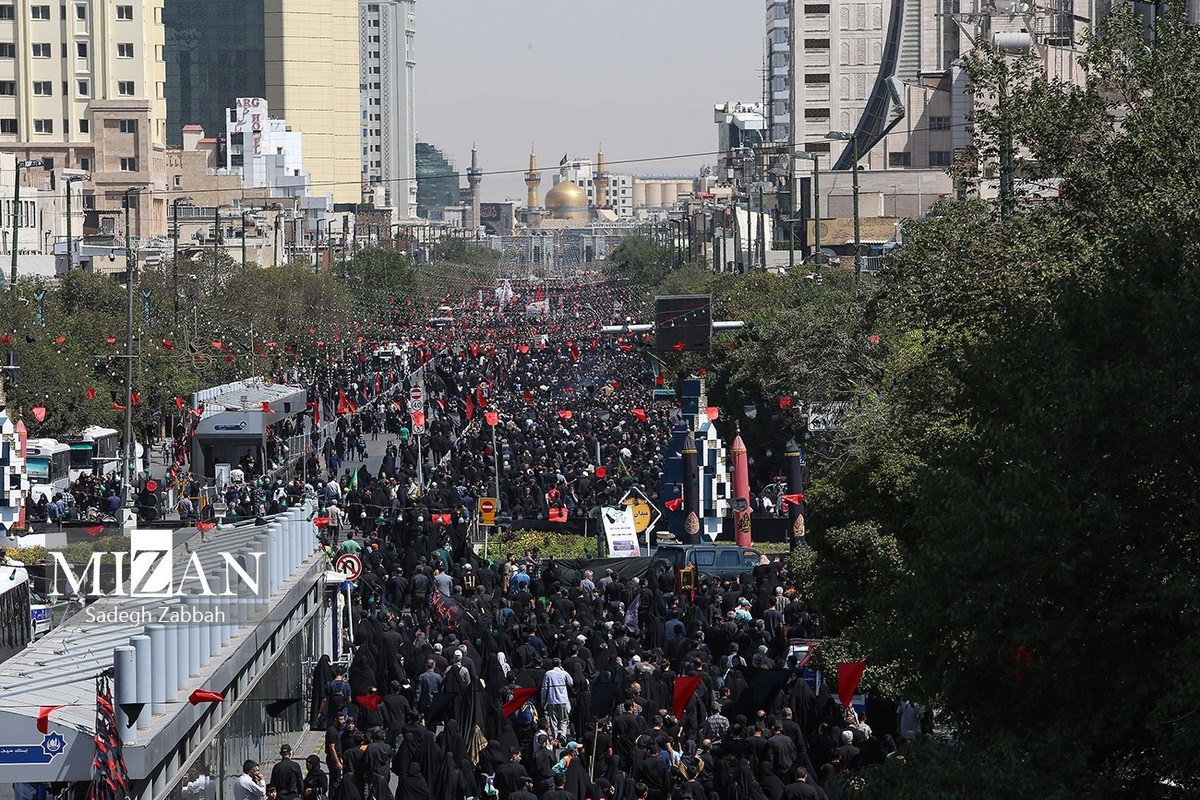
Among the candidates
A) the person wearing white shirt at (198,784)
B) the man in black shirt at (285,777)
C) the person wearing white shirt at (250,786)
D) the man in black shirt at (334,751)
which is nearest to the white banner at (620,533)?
the man in black shirt at (334,751)

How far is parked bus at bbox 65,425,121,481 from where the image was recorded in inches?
1583

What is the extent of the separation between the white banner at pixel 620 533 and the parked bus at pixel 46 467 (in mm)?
12181

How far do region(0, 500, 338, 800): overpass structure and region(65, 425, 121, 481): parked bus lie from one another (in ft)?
59.1

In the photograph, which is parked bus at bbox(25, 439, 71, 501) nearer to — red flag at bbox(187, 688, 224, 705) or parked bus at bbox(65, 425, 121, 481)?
parked bus at bbox(65, 425, 121, 481)

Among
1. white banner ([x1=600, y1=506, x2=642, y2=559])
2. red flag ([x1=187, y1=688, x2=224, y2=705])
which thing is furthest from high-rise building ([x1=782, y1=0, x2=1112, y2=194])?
red flag ([x1=187, y1=688, x2=224, y2=705])

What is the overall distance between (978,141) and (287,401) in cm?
2913

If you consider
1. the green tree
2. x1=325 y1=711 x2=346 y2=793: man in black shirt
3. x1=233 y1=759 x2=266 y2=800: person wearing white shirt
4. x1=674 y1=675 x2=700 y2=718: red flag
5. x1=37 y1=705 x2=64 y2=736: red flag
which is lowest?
x1=325 y1=711 x2=346 y2=793: man in black shirt

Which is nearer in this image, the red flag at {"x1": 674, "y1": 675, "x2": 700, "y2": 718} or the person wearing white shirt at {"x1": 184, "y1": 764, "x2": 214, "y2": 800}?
the person wearing white shirt at {"x1": 184, "y1": 764, "x2": 214, "y2": 800}

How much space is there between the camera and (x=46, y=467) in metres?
36.2

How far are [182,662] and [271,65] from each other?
537ft

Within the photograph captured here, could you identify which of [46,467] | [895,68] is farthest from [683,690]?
[895,68]

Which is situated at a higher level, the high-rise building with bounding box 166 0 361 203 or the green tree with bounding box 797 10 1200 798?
the high-rise building with bounding box 166 0 361 203

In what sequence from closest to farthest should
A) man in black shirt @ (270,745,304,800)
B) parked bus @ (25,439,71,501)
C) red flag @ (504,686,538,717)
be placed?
man in black shirt @ (270,745,304,800) < red flag @ (504,686,538,717) < parked bus @ (25,439,71,501)

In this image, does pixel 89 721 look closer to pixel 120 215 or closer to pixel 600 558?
pixel 600 558
